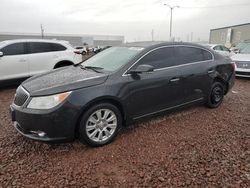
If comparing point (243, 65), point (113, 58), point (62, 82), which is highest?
point (113, 58)

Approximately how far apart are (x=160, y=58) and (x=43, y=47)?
16.4 ft

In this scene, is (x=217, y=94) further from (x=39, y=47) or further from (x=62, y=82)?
(x=39, y=47)

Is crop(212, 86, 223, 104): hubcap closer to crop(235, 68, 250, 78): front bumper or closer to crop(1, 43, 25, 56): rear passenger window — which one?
crop(235, 68, 250, 78): front bumper

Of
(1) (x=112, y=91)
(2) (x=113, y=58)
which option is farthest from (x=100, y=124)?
(2) (x=113, y=58)

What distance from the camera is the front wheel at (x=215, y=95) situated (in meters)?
5.00

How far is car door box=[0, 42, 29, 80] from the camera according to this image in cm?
691

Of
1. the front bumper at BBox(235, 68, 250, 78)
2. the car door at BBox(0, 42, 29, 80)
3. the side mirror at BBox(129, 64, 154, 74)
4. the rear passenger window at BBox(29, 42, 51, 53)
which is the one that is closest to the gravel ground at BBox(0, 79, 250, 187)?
the side mirror at BBox(129, 64, 154, 74)

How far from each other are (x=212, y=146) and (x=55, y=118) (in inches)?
92.7

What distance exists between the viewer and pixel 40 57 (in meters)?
7.43

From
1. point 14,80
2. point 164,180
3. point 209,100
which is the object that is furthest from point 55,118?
point 14,80

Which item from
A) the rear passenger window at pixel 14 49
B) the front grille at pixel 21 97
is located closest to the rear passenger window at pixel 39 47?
the rear passenger window at pixel 14 49

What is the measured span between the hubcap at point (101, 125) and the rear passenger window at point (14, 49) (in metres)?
5.11

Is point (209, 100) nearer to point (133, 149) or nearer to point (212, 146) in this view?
point (212, 146)

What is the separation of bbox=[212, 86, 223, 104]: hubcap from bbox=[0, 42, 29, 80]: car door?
5.63m
